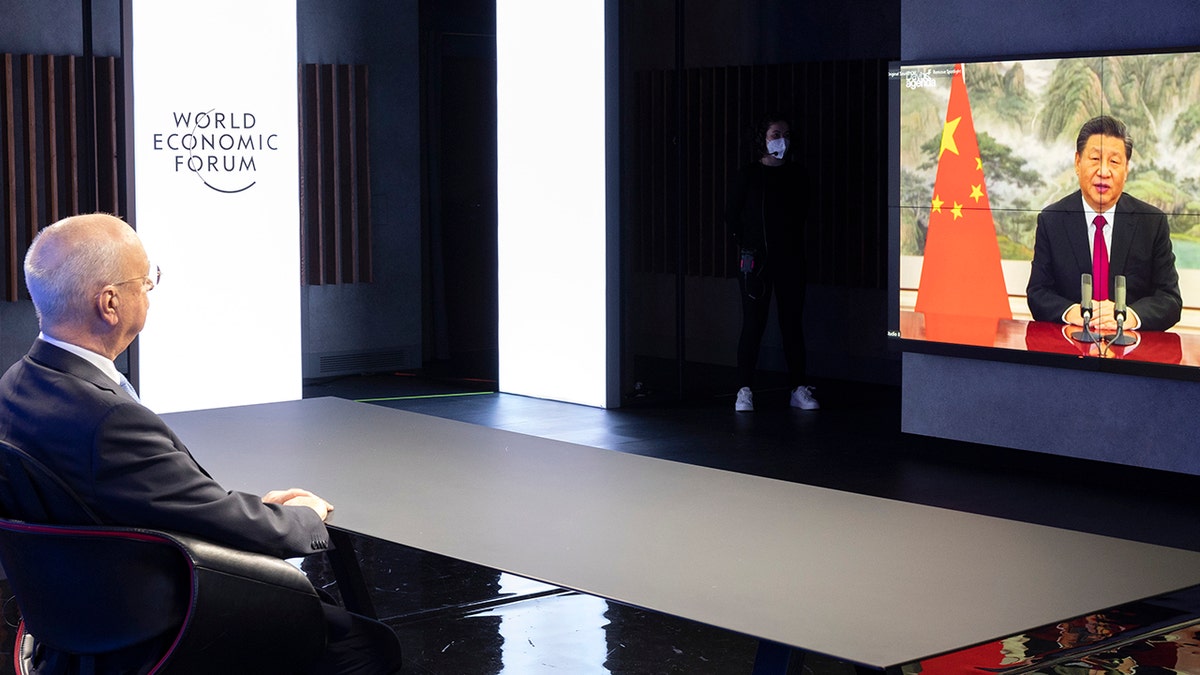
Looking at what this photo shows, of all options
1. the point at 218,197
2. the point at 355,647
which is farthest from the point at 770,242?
the point at 355,647

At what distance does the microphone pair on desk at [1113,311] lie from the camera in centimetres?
601

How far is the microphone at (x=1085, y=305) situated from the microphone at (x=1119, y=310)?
11 centimetres

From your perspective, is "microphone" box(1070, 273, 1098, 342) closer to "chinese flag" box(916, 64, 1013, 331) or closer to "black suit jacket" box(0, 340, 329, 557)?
"chinese flag" box(916, 64, 1013, 331)

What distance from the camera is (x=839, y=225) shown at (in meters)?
9.23

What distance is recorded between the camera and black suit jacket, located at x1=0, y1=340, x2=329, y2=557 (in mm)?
2268

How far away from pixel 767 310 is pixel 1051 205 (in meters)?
2.31

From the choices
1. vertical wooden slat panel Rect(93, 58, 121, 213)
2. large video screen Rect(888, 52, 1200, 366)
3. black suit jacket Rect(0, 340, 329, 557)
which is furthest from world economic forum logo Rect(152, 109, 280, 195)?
black suit jacket Rect(0, 340, 329, 557)

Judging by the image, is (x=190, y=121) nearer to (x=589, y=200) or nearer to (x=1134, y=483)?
(x=589, y=200)

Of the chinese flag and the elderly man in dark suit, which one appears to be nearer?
the elderly man in dark suit

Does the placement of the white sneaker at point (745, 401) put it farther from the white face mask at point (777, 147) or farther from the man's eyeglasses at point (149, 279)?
the man's eyeglasses at point (149, 279)

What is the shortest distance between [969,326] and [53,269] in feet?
16.4

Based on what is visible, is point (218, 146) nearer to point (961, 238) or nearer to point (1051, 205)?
point (961, 238)

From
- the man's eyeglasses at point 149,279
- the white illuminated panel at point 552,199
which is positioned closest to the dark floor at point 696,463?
the white illuminated panel at point 552,199

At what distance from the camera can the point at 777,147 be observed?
798 cm
